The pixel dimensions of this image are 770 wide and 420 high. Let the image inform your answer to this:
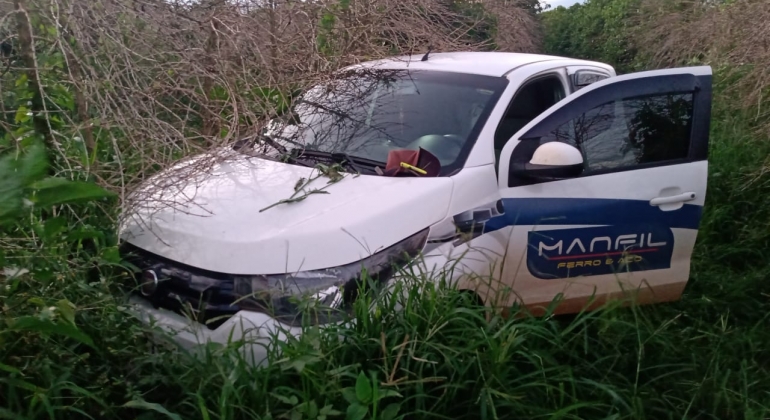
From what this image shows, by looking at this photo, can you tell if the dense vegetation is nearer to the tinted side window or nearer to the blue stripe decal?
the blue stripe decal

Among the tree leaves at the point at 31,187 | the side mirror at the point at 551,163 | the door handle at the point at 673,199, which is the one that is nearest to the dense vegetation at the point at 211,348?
the tree leaves at the point at 31,187

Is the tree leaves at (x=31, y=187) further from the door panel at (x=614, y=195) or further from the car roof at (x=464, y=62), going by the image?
the car roof at (x=464, y=62)

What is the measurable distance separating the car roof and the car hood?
106 centimetres

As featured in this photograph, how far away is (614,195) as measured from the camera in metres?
3.59

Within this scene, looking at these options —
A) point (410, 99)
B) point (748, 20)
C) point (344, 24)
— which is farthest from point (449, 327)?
point (748, 20)

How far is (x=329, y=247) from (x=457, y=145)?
1.04 m

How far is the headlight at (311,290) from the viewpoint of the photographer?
270 centimetres

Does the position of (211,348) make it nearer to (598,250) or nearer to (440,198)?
(440,198)

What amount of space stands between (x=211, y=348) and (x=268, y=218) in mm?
650

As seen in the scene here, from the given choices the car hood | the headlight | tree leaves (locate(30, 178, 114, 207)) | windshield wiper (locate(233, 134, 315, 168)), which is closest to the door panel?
the car hood

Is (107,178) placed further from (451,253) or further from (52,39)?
(451,253)

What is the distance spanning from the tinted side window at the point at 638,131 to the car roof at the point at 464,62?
0.60 m

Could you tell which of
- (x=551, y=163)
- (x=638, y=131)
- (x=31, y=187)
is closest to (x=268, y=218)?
(x=31, y=187)

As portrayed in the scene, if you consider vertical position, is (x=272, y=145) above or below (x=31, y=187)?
below
